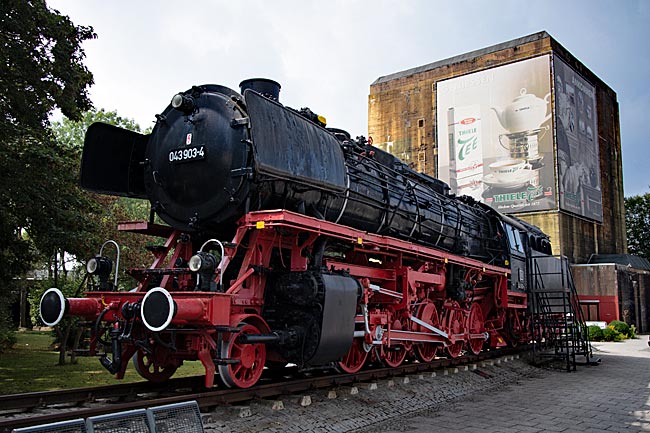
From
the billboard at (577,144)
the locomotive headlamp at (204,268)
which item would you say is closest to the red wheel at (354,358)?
the locomotive headlamp at (204,268)

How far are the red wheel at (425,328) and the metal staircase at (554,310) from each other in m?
3.95

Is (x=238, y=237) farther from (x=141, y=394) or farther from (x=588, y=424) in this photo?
(x=588, y=424)

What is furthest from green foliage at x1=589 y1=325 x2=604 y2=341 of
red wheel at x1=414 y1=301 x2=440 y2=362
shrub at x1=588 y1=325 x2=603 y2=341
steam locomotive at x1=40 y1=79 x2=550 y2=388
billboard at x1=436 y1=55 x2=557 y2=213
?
steam locomotive at x1=40 y1=79 x2=550 y2=388

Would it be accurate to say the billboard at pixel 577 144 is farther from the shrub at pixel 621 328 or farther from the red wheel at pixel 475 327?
the red wheel at pixel 475 327

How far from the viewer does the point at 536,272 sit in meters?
15.2

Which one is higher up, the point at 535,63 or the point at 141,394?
the point at 535,63

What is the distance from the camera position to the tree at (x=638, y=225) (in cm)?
5225

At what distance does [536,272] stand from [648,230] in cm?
4527

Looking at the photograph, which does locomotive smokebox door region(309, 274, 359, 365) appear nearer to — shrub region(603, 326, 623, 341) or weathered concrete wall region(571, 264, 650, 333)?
shrub region(603, 326, 623, 341)

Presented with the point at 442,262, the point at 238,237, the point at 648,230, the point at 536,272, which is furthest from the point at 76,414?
the point at 648,230

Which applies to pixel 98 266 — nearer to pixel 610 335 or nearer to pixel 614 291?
pixel 610 335

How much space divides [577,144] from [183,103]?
32.7 metres

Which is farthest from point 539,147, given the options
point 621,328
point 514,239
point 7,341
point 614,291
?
point 7,341

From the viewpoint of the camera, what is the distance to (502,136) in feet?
112
